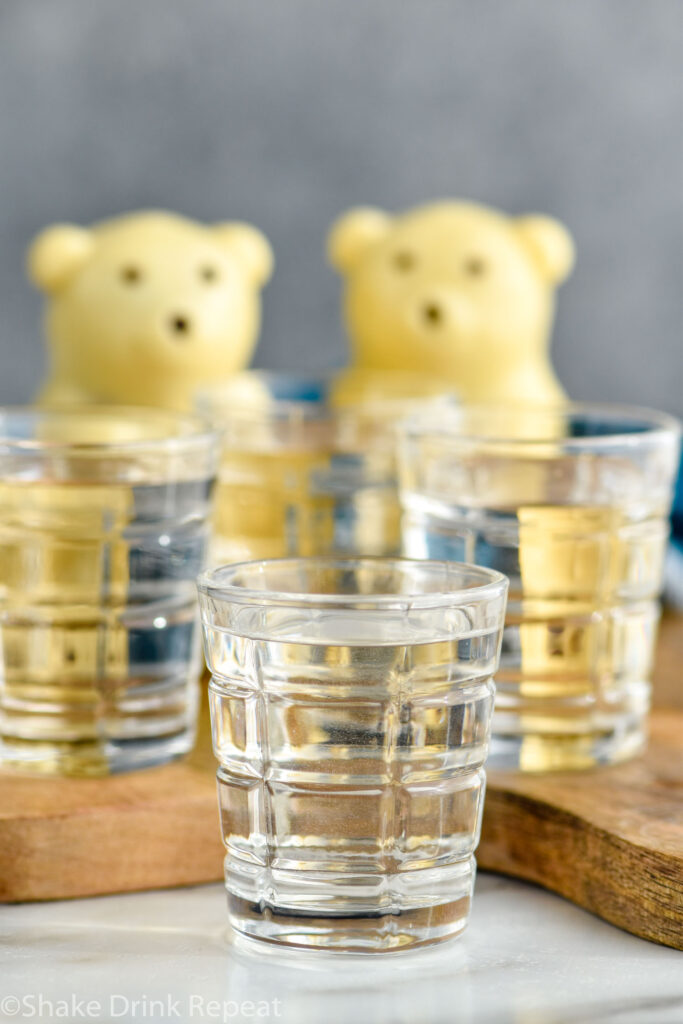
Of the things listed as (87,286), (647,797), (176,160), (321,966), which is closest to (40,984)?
(321,966)

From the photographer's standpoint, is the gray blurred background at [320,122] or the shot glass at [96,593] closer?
the shot glass at [96,593]

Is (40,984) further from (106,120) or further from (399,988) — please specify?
(106,120)

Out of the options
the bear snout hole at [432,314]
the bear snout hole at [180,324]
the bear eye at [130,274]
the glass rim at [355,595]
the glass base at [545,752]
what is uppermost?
the bear eye at [130,274]

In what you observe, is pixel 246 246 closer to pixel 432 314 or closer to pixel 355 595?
pixel 432 314

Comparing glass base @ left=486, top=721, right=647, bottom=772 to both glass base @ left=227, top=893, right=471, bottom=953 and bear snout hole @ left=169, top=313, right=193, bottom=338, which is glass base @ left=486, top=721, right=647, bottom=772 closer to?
glass base @ left=227, top=893, right=471, bottom=953

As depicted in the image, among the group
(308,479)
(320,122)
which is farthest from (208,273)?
(320,122)

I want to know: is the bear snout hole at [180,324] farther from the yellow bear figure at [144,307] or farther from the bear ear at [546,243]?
the bear ear at [546,243]

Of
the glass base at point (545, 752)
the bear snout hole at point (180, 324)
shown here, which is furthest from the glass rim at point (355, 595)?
the bear snout hole at point (180, 324)
